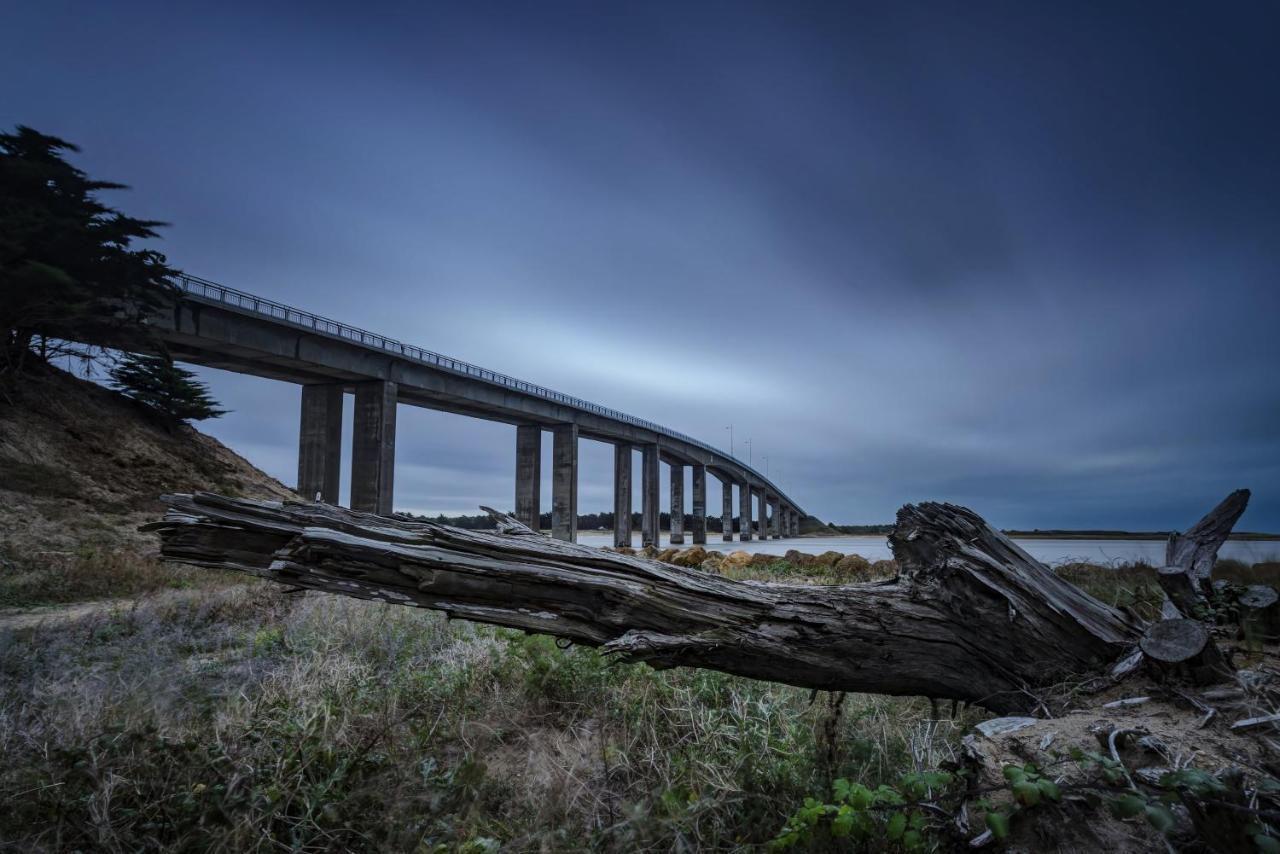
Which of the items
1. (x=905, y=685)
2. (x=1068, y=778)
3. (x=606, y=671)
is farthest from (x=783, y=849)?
(x=606, y=671)

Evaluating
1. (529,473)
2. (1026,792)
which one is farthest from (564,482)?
(1026,792)

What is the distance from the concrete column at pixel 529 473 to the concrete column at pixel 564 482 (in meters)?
1.63

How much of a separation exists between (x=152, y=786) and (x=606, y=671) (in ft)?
9.39

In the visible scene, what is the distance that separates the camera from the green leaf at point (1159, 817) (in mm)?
1900

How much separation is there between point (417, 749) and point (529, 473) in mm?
37119

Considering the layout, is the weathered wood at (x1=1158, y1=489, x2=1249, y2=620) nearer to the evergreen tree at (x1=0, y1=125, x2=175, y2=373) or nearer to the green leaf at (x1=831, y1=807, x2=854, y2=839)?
the green leaf at (x1=831, y1=807, x2=854, y2=839)

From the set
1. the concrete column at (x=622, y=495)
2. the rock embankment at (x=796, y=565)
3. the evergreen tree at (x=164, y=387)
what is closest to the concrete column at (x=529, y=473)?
the concrete column at (x=622, y=495)

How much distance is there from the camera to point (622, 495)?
50375mm

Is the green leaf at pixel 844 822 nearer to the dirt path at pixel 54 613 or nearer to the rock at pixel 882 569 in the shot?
the dirt path at pixel 54 613

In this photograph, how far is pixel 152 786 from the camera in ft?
9.93

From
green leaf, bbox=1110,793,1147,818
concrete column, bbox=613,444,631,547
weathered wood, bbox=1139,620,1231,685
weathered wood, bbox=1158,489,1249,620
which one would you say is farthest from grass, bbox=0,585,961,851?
concrete column, bbox=613,444,631,547

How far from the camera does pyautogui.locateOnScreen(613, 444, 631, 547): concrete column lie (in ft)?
163

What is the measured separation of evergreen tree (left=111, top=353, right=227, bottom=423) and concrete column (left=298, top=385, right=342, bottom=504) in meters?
3.82

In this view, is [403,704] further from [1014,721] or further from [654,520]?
[654,520]
